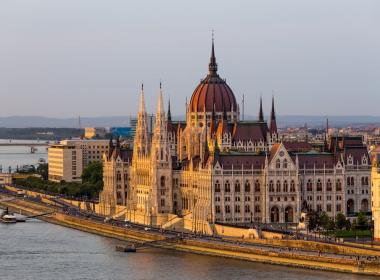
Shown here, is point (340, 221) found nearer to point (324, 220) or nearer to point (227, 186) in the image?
point (324, 220)

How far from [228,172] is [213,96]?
2009 centimetres

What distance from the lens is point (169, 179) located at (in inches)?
6009

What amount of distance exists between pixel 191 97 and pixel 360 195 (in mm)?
24713

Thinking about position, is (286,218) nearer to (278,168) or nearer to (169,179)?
(278,168)

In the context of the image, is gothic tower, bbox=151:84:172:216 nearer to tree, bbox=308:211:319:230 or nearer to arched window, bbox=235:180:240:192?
arched window, bbox=235:180:240:192

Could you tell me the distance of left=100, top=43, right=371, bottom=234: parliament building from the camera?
14262 cm

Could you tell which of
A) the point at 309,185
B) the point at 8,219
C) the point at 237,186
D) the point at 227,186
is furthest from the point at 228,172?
the point at 8,219

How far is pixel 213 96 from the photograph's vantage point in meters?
161

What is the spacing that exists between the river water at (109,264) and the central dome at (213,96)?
2070 cm

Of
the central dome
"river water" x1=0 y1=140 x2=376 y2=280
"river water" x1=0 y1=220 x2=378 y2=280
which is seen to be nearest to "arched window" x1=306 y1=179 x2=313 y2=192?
"river water" x1=0 y1=220 x2=378 y2=280

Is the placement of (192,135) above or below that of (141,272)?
above

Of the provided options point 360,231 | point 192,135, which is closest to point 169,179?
point 192,135

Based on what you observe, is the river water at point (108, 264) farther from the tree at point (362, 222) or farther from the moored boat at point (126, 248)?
the tree at point (362, 222)

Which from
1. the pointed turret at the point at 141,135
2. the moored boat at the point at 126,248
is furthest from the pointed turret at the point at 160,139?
the moored boat at the point at 126,248
